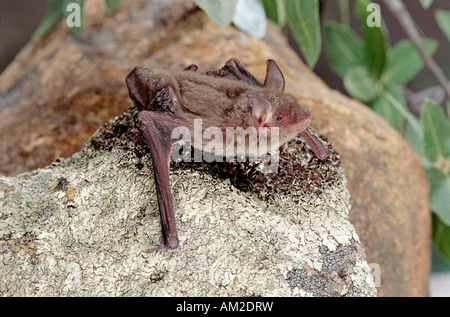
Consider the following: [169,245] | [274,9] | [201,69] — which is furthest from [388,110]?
[169,245]

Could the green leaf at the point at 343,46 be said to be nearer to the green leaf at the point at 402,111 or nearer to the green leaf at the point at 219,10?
the green leaf at the point at 402,111

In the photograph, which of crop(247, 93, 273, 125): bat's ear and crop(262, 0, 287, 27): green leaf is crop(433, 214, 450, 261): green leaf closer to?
crop(262, 0, 287, 27): green leaf

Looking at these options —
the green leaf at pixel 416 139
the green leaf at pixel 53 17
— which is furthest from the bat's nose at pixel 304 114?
the green leaf at pixel 53 17

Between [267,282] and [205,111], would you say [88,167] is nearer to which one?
[205,111]

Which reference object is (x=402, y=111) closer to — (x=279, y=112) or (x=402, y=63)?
(x=402, y=63)

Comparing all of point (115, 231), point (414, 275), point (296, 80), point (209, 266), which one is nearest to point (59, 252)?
point (115, 231)

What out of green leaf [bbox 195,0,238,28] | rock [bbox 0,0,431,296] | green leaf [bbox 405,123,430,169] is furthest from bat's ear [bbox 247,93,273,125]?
green leaf [bbox 405,123,430,169]
